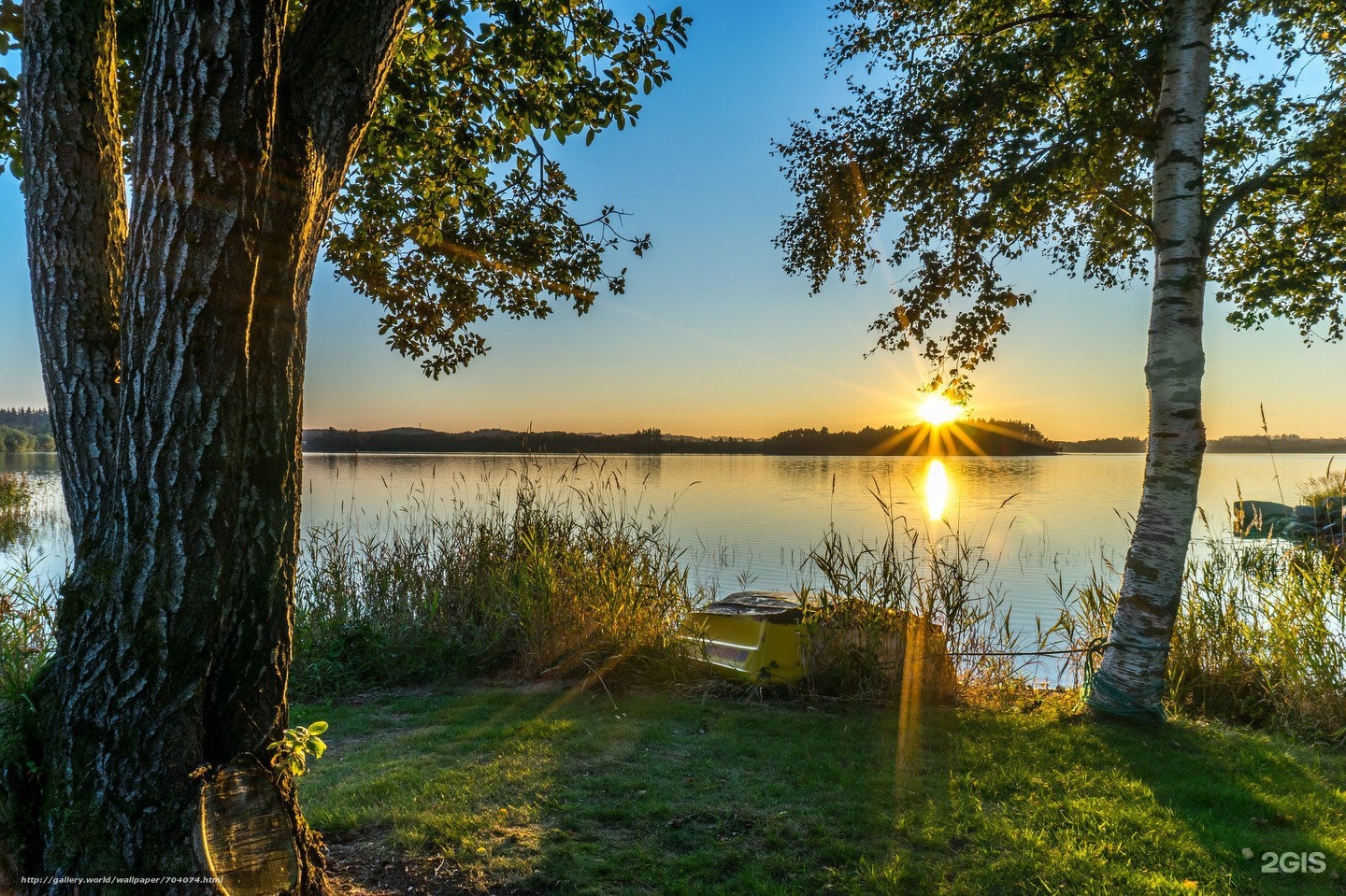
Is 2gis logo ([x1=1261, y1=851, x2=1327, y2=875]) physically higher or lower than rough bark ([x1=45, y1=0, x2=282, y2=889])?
lower

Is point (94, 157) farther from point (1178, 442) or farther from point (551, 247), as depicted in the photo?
point (1178, 442)

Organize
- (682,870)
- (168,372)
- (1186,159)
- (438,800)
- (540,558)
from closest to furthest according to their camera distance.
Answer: (168,372) → (682,870) → (438,800) → (1186,159) → (540,558)

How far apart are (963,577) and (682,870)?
3.93 metres

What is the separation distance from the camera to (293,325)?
7.49 feet

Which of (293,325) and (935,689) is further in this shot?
(935,689)

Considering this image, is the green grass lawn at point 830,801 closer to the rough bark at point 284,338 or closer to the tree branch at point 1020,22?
the rough bark at point 284,338

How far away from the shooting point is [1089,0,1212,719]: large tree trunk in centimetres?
461

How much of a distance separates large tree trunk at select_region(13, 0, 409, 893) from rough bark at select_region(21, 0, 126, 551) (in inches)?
0.5

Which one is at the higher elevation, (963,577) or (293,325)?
(293,325)

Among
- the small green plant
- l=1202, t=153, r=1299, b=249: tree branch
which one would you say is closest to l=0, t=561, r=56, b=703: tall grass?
the small green plant

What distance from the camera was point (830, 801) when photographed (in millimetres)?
3486

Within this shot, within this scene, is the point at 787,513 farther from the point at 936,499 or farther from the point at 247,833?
the point at 247,833

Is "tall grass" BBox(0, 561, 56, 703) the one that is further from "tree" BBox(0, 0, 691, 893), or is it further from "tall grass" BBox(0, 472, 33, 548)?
"tall grass" BBox(0, 472, 33, 548)

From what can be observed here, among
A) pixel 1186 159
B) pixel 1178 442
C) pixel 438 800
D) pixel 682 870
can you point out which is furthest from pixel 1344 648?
pixel 438 800
